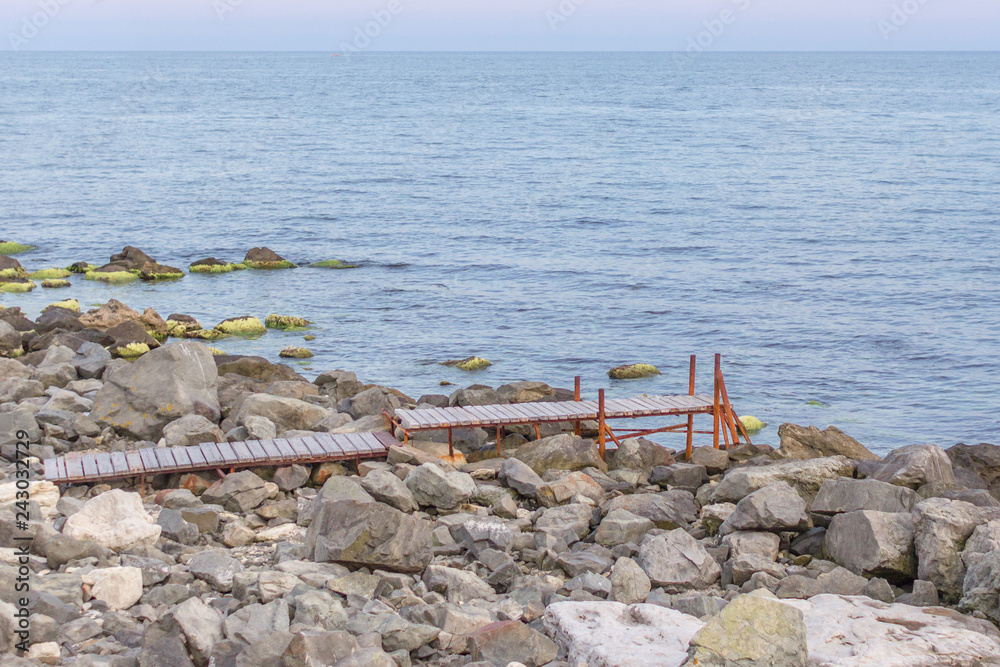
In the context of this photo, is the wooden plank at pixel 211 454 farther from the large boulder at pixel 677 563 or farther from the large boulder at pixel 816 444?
the large boulder at pixel 816 444

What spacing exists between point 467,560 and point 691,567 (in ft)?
8.48

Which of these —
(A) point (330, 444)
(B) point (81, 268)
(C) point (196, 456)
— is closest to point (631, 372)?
(A) point (330, 444)

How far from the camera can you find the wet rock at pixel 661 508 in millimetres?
13227

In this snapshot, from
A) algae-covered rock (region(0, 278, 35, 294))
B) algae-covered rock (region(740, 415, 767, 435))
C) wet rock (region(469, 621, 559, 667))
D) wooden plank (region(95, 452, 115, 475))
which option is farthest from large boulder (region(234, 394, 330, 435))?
algae-covered rock (region(0, 278, 35, 294))

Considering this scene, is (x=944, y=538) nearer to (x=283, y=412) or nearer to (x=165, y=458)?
(x=165, y=458)

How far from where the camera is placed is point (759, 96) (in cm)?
14238

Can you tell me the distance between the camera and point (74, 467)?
47.2 ft

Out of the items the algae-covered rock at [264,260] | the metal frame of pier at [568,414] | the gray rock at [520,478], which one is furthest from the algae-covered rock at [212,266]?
the gray rock at [520,478]

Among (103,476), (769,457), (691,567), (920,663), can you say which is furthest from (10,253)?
(920,663)

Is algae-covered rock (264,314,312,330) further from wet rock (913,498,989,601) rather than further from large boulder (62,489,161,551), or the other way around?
wet rock (913,498,989,601)

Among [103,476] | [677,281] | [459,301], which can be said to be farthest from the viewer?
[677,281]

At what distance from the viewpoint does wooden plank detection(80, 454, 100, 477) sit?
14.2 metres

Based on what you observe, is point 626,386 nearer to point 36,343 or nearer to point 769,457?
point 769,457

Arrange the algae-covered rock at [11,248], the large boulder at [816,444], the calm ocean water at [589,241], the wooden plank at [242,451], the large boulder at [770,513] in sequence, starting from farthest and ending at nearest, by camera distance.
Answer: the algae-covered rock at [11,248]
the calm ocean water at [589,241]
the large boulder at [816,444]
the wooden plank at [242,451]
the large boulder at [770,513]
